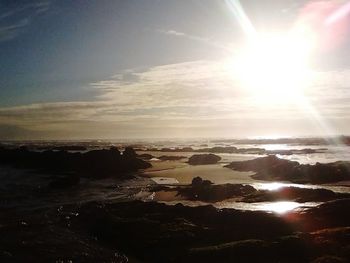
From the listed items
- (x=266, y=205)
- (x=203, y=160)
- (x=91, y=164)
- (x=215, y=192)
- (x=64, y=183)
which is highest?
(x=203, y=160)

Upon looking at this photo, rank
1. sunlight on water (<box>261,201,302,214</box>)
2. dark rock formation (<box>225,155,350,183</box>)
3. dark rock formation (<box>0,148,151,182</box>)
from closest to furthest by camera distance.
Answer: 1. sunlight on water (<box>261,201,302,214</box>)
2. dark rock formation (<box>225,155,350,183</box>)
3. dark rock formation (<box>0,148,151,182</box>)

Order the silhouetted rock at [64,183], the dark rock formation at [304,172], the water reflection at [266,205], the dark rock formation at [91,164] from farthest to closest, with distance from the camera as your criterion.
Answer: the dark rock formation at [91,164]
the dark rock formation at [304,172]
the silhouetted rock at [64,183]
the water reflection at [266,205]

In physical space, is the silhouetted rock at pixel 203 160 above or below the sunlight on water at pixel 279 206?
above

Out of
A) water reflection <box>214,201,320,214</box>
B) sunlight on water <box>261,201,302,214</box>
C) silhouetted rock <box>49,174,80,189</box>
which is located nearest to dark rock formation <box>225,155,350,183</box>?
water reflection <box>214,201,320,214</box>

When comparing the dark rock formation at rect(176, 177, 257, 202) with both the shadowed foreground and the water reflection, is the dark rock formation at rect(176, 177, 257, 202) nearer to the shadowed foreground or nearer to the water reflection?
the water reflection

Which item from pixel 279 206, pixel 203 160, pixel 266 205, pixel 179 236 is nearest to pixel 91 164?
pixel 203 160

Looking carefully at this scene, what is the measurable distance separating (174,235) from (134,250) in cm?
199

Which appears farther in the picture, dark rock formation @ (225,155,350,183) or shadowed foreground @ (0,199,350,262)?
dark rock formation @ (225,155,350,183)

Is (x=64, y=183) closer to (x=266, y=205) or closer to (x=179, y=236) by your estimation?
(x=266, y=205)

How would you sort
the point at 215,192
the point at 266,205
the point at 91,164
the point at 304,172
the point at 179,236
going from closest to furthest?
1. the point at 179,236
2. the point at 266,205
3. the point at 215,192
4. the point at 304,172
5. the point at 91,164

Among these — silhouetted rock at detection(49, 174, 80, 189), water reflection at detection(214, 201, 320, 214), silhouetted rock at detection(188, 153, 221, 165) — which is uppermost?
silhouetted rock at detection(188, 153, 221, 165)

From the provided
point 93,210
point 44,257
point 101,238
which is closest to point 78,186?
point 93,210

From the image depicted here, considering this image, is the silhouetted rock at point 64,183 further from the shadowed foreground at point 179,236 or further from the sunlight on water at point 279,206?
the sunlight on water at point 279,206

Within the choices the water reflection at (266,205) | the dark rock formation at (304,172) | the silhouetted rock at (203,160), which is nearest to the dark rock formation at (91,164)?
the silhouetted rock at (203,160)
